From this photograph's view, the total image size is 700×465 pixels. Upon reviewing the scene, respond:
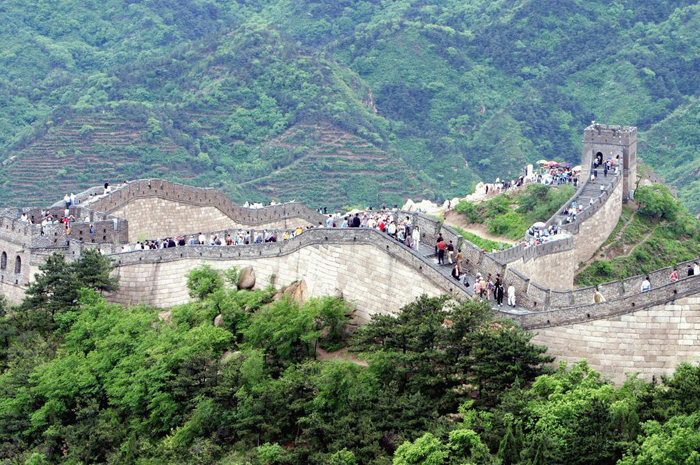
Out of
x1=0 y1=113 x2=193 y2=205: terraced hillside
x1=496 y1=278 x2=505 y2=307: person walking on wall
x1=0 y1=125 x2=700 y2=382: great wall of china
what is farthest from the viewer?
x1=0 y1=113 x2=193 y2=205: terraced hillside

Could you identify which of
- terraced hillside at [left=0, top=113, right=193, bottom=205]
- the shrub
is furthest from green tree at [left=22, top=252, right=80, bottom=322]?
terraced hillside at [left=0, top=113, right=193, bottom=205]

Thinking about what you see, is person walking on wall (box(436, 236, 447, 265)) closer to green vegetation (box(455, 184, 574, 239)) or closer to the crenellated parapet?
the crenellated parapet

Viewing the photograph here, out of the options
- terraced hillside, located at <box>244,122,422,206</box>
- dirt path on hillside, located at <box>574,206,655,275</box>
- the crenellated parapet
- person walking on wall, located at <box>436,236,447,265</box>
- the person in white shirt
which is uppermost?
terraced hillside, located at <box>244,122,422,206</box>

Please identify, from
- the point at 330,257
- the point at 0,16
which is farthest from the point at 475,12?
the point at 330,257

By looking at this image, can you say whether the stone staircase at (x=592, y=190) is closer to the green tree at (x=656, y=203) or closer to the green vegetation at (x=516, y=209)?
the green vegetation at (x=516, y=209)

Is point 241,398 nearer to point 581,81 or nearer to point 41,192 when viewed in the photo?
point 41,192

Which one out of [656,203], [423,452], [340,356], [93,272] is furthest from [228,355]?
[656,203]
